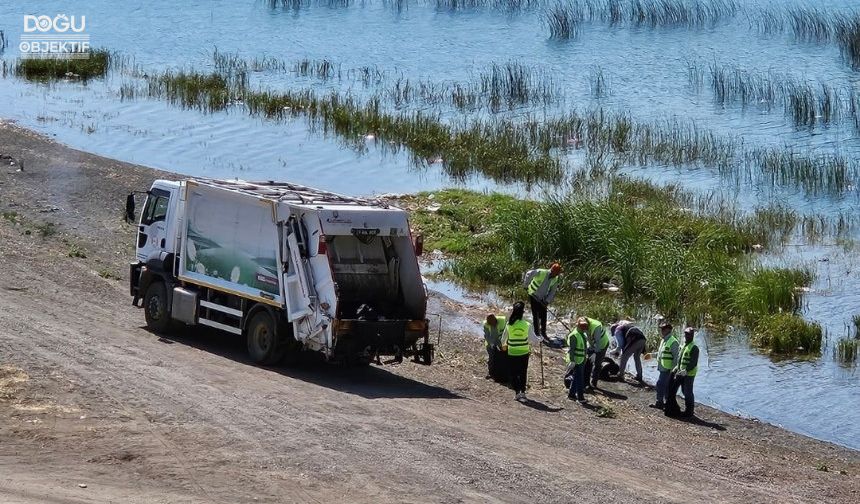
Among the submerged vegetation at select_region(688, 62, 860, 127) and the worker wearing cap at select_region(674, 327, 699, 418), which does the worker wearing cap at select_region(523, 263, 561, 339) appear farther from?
the submerged vegetation at select_region(688, 62, 860, 127)

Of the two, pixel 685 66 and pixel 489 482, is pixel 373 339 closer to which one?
pixel 489 482

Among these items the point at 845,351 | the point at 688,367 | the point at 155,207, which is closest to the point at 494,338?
the point at 688,367

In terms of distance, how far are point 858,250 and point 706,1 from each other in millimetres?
38585

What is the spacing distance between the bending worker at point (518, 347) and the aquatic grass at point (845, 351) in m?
7.06

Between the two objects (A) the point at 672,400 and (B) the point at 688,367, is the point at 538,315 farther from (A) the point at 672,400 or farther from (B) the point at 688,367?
(B) the point at 688,367

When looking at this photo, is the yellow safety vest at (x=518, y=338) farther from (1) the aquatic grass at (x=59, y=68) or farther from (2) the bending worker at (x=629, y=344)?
(1) the aquatic grass at (x=59, y=68)

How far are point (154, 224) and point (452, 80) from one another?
100ft

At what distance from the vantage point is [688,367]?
60.9ft

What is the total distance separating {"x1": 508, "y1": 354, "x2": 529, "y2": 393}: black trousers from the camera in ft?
60.2

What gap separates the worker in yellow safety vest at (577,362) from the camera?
18.5m

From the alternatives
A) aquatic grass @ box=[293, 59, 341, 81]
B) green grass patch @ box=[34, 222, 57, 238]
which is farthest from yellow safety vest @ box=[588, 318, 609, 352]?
aquatic grass @ box=[293, 59, 341, 81]

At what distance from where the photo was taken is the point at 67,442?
13758mm

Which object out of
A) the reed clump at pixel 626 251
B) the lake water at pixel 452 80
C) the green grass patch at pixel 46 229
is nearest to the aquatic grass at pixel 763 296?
the reed clump at pixel 626 251

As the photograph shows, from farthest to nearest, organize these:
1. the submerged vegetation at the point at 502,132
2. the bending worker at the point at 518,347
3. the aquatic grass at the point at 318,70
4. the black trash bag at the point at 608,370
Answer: the aquatic grass at the point at 318,70 < the submerged vegetation at the point at 502,132 < the black trash bag at the point at 608,370 < the bending worker at the point at 518,347
